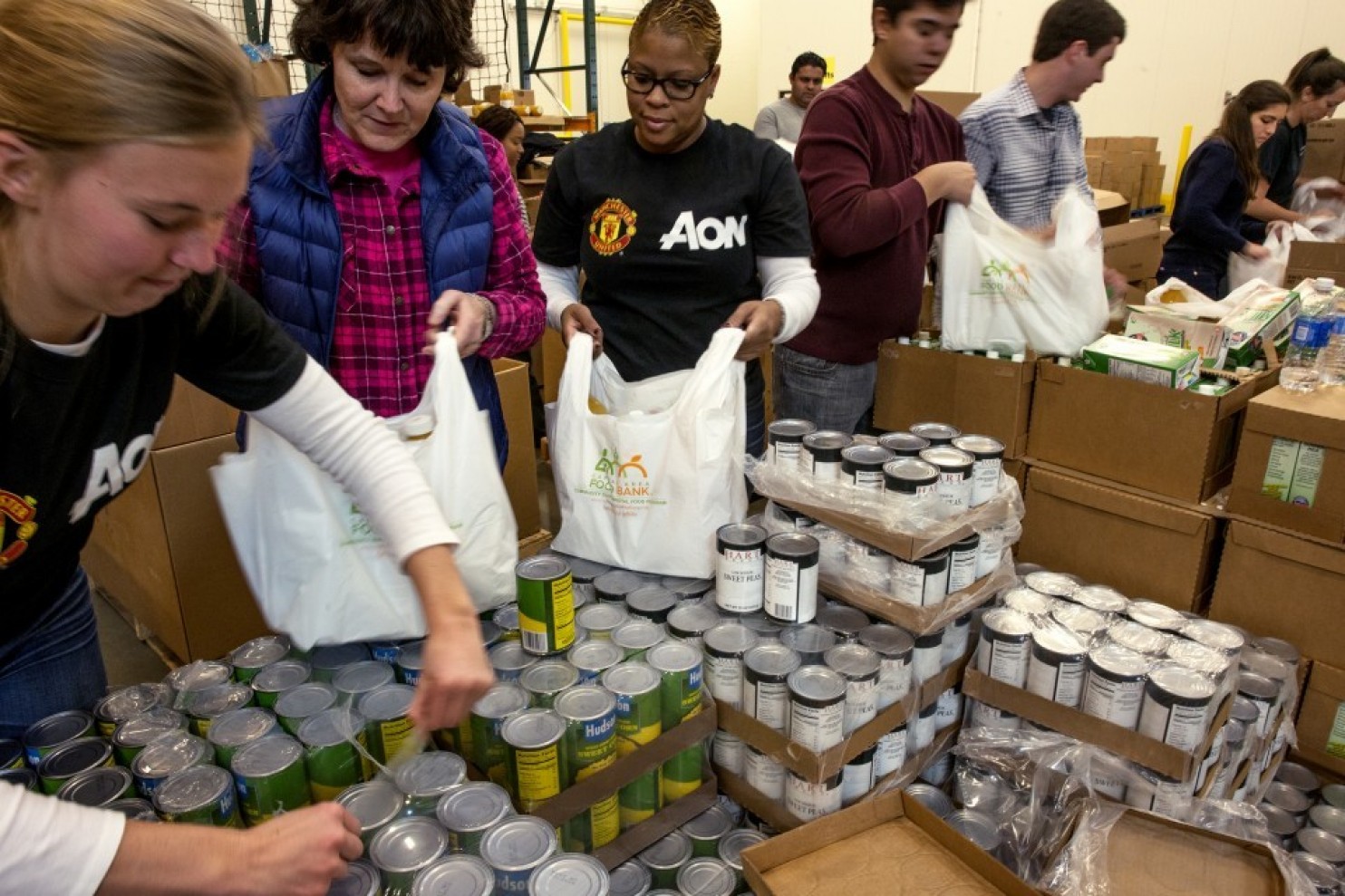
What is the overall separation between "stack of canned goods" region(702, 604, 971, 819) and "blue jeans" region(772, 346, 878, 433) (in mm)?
815

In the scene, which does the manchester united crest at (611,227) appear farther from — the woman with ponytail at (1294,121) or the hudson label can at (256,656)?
the woman with ponytail at (1294,121)

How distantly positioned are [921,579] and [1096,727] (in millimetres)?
355

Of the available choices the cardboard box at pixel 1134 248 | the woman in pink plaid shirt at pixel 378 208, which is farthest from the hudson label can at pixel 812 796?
the cardboard box at pixel 1134 248

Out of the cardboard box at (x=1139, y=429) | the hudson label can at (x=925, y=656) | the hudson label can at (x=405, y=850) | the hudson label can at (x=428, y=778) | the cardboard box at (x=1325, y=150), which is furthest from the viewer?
the cardboard box at (x=1325, y=150)

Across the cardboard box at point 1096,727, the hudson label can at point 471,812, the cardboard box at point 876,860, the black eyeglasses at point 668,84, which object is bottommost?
the cardboard box at point 876,860

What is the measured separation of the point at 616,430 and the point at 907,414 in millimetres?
1083

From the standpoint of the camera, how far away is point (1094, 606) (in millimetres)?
1571

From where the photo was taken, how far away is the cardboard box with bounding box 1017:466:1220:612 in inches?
74.0

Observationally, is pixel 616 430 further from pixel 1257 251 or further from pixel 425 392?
pixel 1257 251

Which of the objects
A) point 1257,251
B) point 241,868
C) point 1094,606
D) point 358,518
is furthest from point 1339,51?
point 241,868

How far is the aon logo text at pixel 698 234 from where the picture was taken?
1.70 m

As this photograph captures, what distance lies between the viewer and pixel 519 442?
290cm

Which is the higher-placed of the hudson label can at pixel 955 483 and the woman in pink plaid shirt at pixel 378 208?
the woman in pink plaid shirt at pixel 378 208

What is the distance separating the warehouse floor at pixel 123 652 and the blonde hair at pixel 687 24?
1.95 metres
